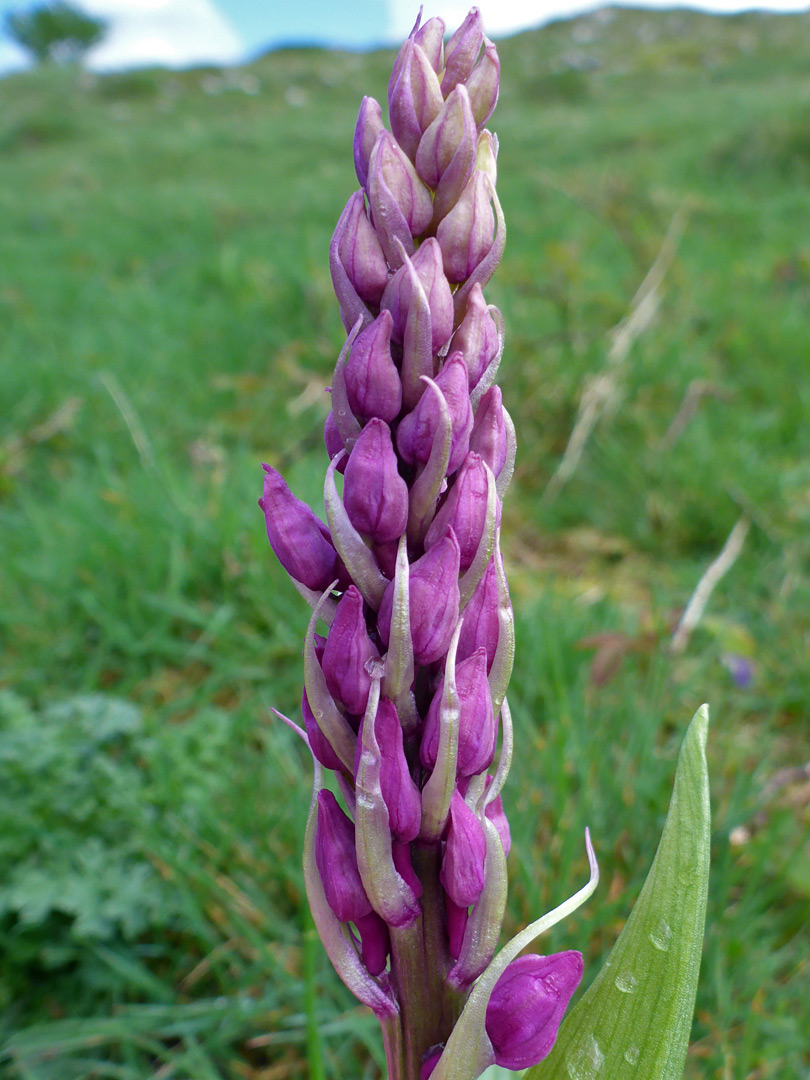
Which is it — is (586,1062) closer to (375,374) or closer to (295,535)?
(295,535)

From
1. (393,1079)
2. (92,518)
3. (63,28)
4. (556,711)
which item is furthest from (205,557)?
(63,28)

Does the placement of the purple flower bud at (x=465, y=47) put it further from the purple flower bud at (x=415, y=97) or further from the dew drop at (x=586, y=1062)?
the dew drop at (x=586, y=1062)

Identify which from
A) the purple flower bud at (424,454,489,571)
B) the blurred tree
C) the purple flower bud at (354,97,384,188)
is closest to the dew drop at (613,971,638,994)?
the purple flower bud at (424,454,489,571)

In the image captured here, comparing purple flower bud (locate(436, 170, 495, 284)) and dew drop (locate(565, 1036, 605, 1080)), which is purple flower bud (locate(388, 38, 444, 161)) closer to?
purple flower bud (locate(436, 170, 495, 284))

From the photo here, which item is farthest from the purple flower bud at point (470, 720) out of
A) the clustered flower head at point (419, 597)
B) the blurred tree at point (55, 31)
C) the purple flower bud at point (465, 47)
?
the blurred tree at point (55, 31)

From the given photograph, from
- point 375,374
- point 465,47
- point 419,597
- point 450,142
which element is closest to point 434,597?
point 419,597

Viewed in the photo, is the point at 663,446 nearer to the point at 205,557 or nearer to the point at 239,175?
the point at 205,557

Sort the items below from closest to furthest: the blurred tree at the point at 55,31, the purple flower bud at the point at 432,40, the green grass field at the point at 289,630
Answer: the purple flower bud at the point at 432,40
the green grass field at the point at 289,630
the blurred tree at the point at 55,31
